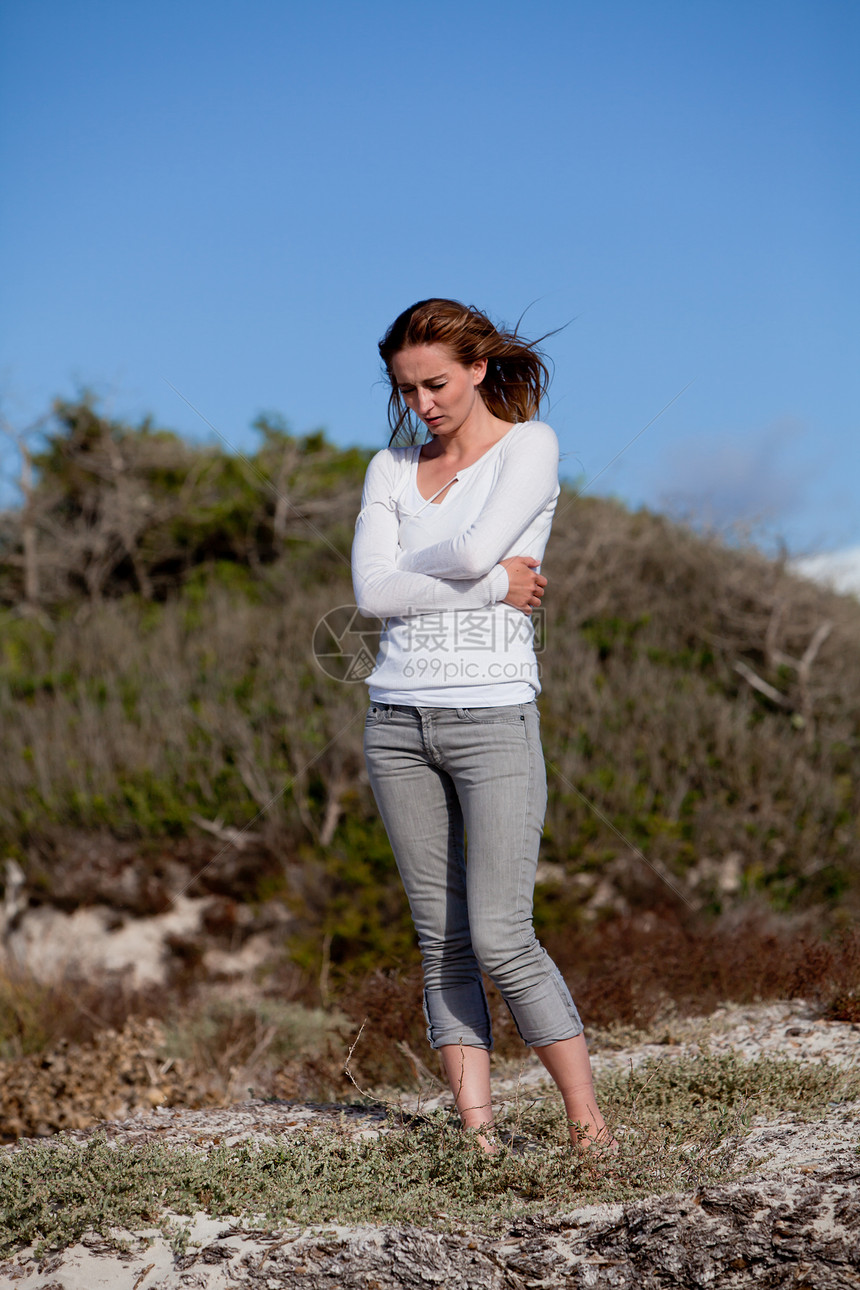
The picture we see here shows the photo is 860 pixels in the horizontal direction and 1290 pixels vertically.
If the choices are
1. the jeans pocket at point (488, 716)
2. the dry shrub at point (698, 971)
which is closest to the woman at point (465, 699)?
the jeans pocket at point (488, 716)

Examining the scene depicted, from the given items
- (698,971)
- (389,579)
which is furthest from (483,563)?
(698,971)

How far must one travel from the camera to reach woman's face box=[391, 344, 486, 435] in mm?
2420

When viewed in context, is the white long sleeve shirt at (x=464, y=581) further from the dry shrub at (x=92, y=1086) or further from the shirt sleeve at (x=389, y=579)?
the dry shrub at (x=92, y=1086)

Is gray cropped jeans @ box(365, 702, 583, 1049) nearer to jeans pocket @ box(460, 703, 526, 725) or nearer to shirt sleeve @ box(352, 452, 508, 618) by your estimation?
jeans pocket @ box(460, 703, 526, 725)

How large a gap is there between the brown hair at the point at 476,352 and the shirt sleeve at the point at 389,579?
0.28 metres

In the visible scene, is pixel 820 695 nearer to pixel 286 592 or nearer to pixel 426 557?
pixel 286 592

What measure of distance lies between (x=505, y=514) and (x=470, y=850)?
0.77m

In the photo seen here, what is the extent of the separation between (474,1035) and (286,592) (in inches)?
287

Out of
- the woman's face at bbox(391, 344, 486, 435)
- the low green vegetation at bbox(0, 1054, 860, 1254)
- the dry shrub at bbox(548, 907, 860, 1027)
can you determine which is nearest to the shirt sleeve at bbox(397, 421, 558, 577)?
the woman's face at bbox(391, 344, 486, 435)

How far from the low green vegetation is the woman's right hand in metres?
1.24

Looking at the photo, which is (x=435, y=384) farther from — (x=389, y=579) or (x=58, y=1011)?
(x=58, y=1011)

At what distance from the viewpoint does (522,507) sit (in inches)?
91.4

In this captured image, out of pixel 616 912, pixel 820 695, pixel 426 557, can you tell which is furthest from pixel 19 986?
pixel 820 695

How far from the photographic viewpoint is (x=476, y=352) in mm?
2473
